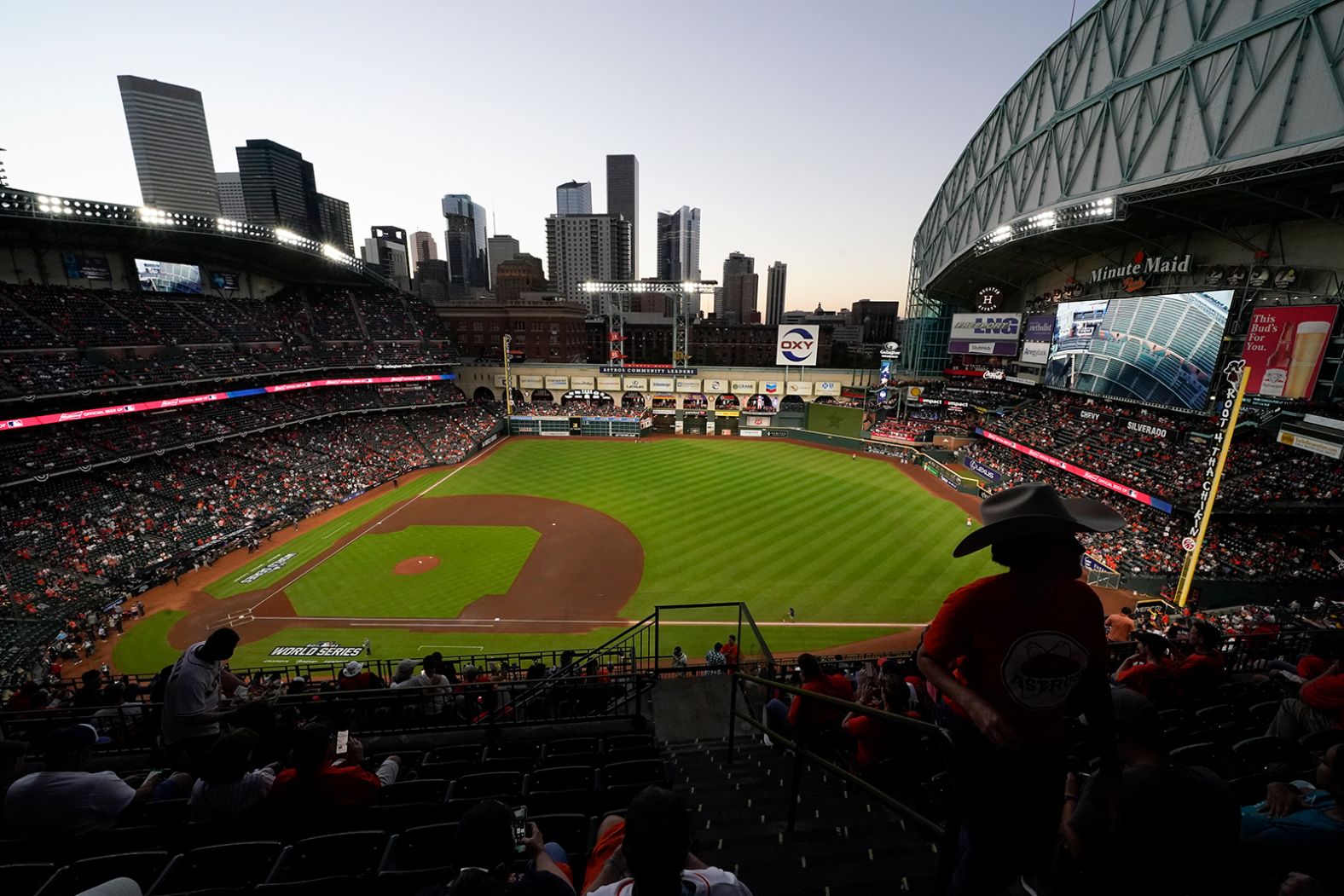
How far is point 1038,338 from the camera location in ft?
138

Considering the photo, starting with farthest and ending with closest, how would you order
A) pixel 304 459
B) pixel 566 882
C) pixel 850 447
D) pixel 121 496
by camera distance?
pixel 850 447 → pixel 304 459 → pixel 121 496 → pixel 566 882

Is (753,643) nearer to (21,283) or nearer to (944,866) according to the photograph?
(944,866)

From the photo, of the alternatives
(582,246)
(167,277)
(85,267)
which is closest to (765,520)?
(167,277)

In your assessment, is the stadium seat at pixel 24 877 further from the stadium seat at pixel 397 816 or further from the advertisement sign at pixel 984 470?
the advertisement sign at pixel 984 470

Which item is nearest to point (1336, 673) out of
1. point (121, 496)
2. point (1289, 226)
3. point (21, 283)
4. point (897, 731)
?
point (897, 731)

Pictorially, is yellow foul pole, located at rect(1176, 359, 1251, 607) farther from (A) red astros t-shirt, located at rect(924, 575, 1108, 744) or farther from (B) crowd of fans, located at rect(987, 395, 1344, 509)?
(A) red astros t-shirt, located at rect(924, 575, 1108, 744)

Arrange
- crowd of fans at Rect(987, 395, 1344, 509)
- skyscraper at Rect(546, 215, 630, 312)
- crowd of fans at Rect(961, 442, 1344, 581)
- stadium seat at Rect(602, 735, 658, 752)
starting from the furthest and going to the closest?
1. skyscraper at Rect(546, 215, 630, 312)
2. crowd of fans at Rect(987, 395, 1344, 509)
3. crowd of fans at Rect(961, 442, 1344, 581)
4. stadium seat at Rect(602, 735, 658, 752)

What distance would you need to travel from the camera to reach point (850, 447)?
174 ft

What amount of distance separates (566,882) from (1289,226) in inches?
1597

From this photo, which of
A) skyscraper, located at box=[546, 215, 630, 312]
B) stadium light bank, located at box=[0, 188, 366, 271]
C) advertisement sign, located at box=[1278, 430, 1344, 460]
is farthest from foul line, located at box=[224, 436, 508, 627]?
skyscraper, located at box=[546, 215, 630, 312]

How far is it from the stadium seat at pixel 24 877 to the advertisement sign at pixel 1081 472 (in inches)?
1447

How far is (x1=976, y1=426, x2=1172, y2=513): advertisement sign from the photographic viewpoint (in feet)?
89.1

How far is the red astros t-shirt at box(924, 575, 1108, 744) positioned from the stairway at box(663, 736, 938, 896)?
2.14 metres

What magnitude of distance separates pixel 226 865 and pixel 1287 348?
37.1 m
